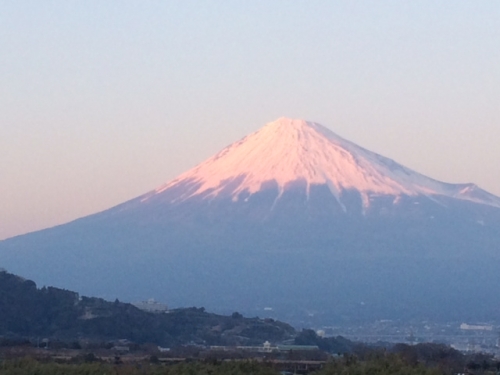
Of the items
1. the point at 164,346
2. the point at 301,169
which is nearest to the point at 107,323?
the point at 164,346

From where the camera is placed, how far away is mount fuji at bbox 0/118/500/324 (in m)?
112

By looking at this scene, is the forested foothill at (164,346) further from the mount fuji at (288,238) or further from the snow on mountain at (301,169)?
the snow on mountain at (301,169)

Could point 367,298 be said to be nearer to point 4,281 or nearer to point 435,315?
point 435,315

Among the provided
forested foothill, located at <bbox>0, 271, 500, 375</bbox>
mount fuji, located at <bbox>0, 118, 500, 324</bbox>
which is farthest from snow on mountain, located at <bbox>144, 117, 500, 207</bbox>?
forested foothill, located at <bbox>0, 271, 500, 375</bbox>

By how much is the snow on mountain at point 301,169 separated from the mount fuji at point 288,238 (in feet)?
0.42

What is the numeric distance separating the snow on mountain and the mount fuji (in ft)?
0.42

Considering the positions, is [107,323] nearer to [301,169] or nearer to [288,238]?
[288,238]

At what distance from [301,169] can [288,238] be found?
1009 centimetres

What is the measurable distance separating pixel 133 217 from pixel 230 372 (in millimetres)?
92951

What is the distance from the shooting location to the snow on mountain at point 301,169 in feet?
412

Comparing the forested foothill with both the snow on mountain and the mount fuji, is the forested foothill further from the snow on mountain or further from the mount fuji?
the snow on mountain

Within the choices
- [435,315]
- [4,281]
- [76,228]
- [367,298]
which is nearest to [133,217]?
[76,228]

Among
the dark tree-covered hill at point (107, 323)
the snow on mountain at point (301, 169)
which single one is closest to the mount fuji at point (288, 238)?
the snow on mountain at point (301, 169)

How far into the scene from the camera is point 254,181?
126m
